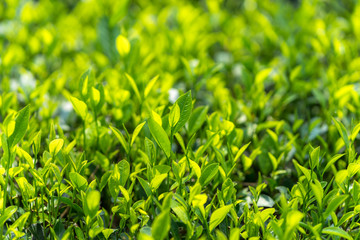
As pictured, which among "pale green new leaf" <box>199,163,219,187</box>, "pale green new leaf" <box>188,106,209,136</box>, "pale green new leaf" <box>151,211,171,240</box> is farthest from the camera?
"pale green new leaf" <box>188,106,209,136</box>

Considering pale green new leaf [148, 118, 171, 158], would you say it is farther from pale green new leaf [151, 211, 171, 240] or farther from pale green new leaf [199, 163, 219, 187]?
pale green new leaf [151, 211, 171, 240]

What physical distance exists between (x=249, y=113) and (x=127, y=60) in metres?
0.58

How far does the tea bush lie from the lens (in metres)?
1.30

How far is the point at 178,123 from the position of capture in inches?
53.7

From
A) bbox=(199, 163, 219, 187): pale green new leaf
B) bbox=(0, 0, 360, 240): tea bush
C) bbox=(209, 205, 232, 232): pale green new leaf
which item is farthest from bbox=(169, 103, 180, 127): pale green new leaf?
bbox=(209, 205, 232, 232): pale green new leaf

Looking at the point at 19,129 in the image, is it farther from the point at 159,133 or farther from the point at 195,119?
the point at 195,119

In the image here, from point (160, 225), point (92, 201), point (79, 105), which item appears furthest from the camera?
point (79, 105)

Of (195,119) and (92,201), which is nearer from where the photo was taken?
(92,201)

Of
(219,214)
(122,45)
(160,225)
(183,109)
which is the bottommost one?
(219,214)

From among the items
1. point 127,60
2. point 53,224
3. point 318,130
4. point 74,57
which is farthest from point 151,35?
point 53,224

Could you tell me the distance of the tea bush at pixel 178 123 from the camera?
1.30 m

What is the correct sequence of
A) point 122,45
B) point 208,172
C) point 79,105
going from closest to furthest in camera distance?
1. point 208,172
2. point 79,105
3. point 122,45

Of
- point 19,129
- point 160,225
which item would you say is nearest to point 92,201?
point 160,225

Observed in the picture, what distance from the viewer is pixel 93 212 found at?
4.03ft
